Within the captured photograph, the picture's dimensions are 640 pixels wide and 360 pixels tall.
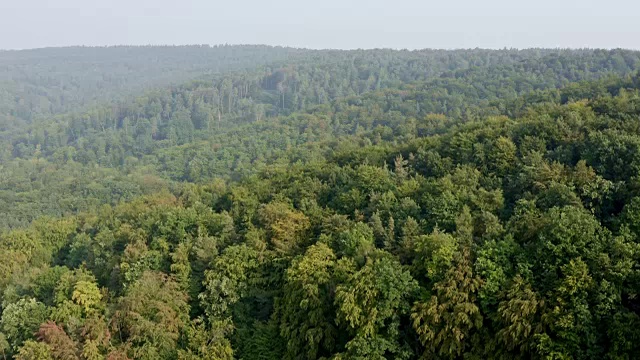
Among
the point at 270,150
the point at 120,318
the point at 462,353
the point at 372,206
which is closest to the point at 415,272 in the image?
the point at 462,353

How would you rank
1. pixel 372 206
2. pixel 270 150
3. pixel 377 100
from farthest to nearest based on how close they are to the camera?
1. pixel 377 100
2. pixel 270 150
3. pixel 372 206

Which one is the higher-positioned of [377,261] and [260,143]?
[377,261]

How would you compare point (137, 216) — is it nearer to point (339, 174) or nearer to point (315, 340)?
point (339, 174)

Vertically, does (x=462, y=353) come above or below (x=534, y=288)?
below

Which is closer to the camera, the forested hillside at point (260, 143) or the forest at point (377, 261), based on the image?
the forest at point (377, 261)

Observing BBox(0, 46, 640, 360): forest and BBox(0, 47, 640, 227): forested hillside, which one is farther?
→ BBox(0, 47, 640, 227): forested hillside

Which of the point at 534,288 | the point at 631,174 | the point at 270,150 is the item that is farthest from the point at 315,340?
the point at 270,150

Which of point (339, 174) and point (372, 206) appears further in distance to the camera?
point (339, 174)

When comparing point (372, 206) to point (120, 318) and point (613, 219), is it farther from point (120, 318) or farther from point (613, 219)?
point (120, 318)

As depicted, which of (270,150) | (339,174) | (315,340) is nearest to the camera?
(315,340)

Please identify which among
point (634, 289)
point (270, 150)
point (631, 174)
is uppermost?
point (631, 174)

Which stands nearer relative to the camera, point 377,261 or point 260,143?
point 377,261
